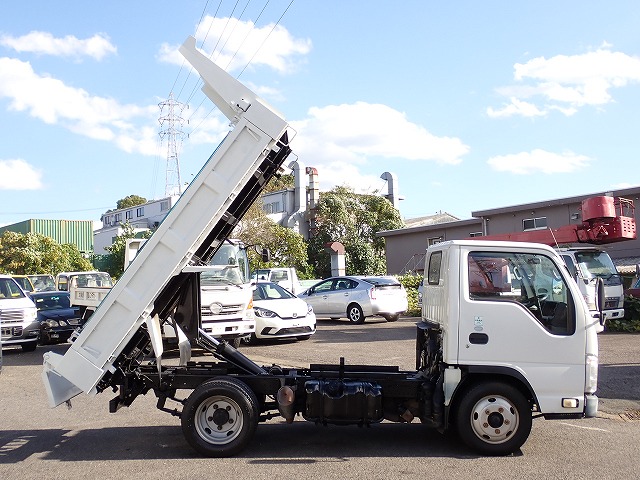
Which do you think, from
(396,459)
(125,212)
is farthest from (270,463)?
(125,212)

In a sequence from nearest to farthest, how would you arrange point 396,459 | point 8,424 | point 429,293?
1. point 396,459
2. point 429,293
3. point 8,424

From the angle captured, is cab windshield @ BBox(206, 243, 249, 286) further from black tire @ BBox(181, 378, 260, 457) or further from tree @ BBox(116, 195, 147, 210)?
tree @ BBox(116, 195, 147, 210)

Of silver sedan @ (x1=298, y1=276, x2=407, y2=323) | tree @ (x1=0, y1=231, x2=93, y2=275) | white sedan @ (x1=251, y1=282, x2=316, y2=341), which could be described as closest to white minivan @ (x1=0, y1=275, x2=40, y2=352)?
white sedan @ (x1=251, y1=282, x2=316, y2=341)

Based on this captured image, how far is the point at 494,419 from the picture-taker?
264 inches

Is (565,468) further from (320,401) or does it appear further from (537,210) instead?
(537,210)

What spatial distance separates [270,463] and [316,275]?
3526 centimetres

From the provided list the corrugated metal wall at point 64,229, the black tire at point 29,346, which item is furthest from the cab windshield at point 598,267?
the corrugated metal wall at point 64,229

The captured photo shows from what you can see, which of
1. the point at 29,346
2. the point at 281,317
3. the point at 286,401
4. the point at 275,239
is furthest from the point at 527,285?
the point at 275,239

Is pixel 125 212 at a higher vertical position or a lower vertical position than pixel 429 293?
higher

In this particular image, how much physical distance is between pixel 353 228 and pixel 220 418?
36.6m

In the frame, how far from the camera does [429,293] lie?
7723 mm

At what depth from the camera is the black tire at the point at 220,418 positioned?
6.76m

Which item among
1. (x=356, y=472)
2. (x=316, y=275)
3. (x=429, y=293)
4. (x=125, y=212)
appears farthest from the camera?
(x=125, y=212)

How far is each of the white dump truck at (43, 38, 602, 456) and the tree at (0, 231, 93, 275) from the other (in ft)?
109
